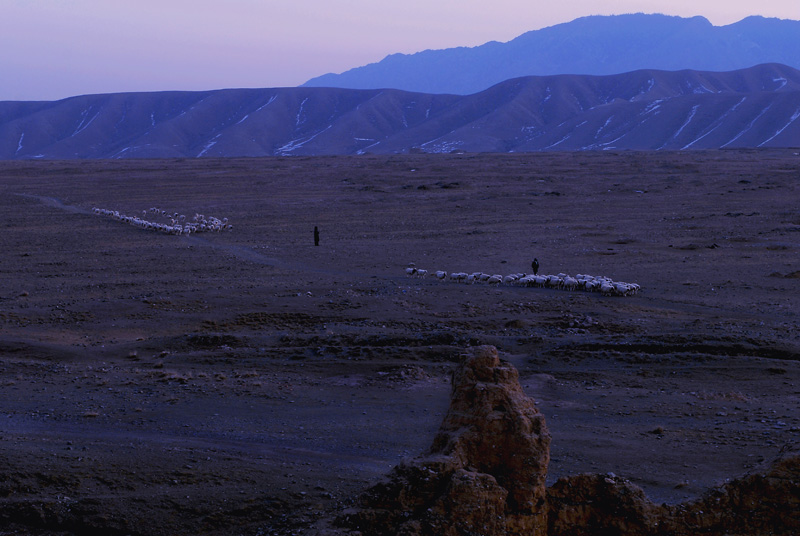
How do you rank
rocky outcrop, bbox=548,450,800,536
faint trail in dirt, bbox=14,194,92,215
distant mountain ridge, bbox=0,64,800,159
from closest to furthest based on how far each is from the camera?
rocky outcrop, bbox=548,450,800,536 → faint trail in dirt, bbox=14,194,92,215 → distant mountain ridge, bbox=0,64,800,159

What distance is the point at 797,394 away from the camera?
11.8 meters

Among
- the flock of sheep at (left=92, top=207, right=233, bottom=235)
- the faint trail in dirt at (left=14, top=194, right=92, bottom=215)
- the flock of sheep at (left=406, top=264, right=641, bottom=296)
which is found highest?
the faint trail in dirt at (left=14, top=194, right=92, bottom=215)

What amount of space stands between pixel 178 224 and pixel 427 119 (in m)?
129

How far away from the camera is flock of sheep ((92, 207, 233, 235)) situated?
33.6 metres

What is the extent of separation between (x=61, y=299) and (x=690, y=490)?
15.2 m

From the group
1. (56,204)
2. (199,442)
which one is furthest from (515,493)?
(56,204)

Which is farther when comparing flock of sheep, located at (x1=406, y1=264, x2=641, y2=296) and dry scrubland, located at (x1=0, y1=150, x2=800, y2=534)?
flock of sheep, located at (x1=406, y1=264, x2=641, y2=296)

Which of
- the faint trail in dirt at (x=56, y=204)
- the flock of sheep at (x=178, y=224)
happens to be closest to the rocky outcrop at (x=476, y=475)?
the flock of sheep at (x=178, y=224)

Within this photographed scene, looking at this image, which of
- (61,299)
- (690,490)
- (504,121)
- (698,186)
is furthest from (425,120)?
(690,490)

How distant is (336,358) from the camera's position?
14.0 m

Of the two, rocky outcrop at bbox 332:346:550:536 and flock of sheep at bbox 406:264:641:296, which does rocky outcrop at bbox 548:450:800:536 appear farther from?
flock of sheep at bbox 406:264:641:296

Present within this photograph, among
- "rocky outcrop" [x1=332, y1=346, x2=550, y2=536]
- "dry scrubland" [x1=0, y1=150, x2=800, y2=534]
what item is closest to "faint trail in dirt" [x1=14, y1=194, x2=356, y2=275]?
"dry scrubland" [x1=0, y1=150, x2=800, y2=534]

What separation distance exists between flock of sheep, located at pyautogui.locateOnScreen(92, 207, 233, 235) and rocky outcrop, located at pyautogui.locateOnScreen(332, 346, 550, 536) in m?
27.8

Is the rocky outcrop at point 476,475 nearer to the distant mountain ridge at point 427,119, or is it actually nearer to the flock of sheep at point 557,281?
the flock of sheep at point 557,281
